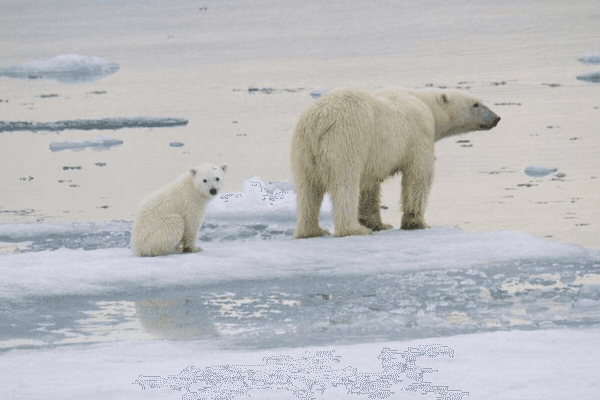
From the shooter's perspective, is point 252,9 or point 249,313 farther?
point 252,9

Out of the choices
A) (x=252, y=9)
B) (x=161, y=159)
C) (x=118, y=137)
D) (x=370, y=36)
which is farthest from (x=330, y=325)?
(x=252, y=9)

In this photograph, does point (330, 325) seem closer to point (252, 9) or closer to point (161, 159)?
point (161, 159)

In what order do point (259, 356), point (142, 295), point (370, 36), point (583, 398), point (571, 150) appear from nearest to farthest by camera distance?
1. point (583, 398)
2. point (259, 356)
3. point (142, 295)
4. point (571, 150)
5. point (370, 36)

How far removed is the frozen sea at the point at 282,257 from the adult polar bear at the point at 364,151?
260 millimetres

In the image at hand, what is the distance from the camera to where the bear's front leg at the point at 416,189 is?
8.30 meters

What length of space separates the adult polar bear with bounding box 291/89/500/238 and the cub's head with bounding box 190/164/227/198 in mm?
863

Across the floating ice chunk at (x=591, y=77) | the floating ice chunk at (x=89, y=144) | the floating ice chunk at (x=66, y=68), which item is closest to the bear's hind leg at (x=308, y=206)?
A: the floating ice chunk at (x=89, y=144)

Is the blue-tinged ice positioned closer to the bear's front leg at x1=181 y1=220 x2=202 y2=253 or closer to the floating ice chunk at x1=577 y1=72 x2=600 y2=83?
the bear's front leg at x1=181 y1=220 x2=202 y2=253

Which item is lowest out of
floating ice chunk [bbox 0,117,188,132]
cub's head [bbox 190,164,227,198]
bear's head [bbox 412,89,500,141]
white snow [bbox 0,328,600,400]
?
white snow [bbox 0,328,600,400]

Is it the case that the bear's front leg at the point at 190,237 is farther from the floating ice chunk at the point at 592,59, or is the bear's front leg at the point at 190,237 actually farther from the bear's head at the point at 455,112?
the floating ice chunk at the point at 592,59

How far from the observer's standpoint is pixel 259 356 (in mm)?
5293

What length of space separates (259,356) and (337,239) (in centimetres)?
243

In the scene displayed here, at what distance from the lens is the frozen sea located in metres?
5.03

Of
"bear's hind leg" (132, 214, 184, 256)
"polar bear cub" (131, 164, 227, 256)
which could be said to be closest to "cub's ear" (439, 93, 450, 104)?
"polar bear cub" (131, 164, 227, 256)
